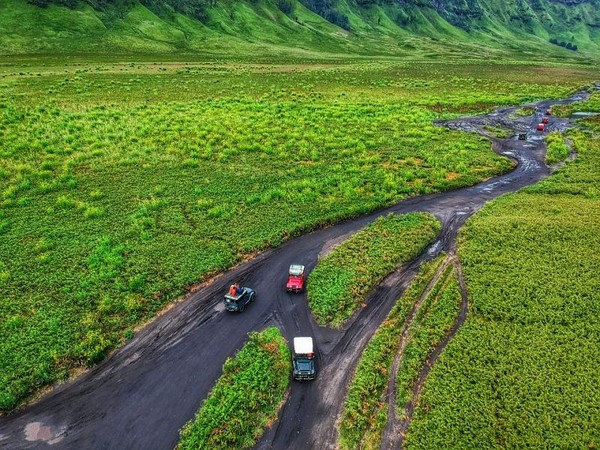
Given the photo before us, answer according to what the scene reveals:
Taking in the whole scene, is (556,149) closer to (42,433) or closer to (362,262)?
(362,262)

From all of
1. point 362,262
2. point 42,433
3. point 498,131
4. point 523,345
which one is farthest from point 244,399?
point 498,131

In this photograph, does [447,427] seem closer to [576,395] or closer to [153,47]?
[576,395]

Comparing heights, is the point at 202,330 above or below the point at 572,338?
below

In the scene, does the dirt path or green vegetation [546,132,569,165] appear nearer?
the dirt path

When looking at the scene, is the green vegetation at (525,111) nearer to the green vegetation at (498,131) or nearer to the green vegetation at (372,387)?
the green vegetation at (498,131)

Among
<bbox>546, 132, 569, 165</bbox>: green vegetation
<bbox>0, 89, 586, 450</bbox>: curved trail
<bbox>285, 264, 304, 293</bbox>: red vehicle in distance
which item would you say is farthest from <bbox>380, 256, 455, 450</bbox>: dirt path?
<bbox>546, 132, 569, 165</bbox>: green vegetation

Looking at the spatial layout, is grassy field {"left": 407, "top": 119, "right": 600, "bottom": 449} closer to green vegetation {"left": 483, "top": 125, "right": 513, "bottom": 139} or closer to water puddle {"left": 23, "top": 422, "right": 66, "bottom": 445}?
water puddle {"left": 23, "top": 422, "right": 66, "bottom": 445}

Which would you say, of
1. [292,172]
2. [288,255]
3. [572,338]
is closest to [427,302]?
[572,338]
